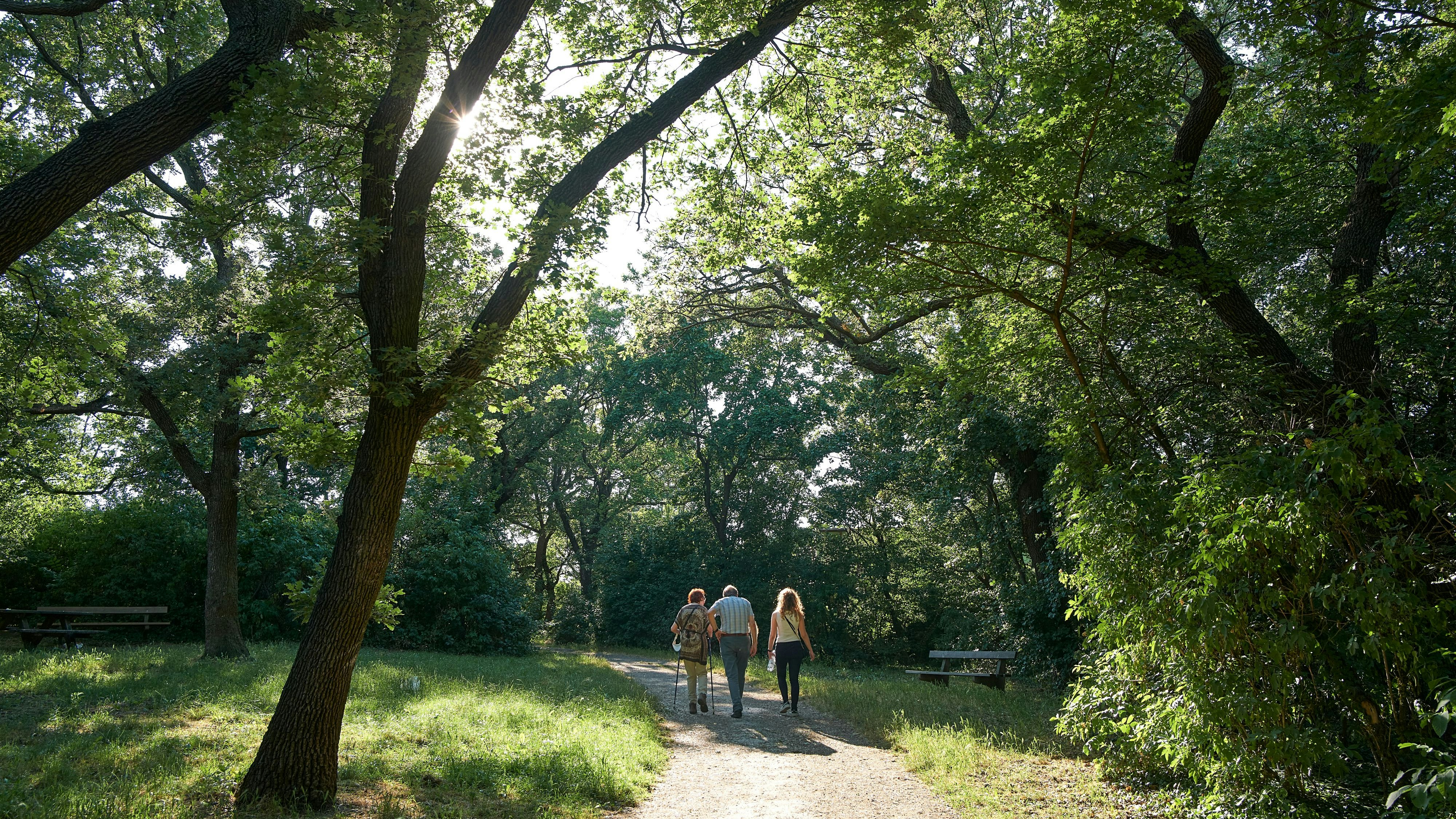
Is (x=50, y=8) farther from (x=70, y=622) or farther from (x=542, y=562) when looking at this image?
(x=542, y=562)

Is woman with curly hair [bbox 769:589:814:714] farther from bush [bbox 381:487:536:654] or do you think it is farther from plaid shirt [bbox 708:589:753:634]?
bush [bbox 381:487:536:654]

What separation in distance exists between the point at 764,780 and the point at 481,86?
20.9 feet

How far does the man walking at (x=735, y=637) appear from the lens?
10695mm

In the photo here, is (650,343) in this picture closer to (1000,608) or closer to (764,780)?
(1000,608)

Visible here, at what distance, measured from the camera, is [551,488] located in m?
36.0

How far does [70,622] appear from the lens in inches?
604

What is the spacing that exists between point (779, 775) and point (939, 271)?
4860 mm

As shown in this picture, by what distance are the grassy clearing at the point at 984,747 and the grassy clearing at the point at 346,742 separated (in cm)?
257

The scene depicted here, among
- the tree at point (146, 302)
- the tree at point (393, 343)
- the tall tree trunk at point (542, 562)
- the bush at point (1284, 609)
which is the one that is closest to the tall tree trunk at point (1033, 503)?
the bush at point (1284, 609)

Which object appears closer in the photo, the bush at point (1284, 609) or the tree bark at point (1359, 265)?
the bush at point (1284, 609)

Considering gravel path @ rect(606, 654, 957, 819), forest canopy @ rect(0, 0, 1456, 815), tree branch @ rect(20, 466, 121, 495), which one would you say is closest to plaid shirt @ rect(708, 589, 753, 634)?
gravel path @ rect(606, 654, 957, 819)

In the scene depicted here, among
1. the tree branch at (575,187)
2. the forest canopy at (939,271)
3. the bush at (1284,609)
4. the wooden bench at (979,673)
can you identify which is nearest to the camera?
the bush at (1284,609)

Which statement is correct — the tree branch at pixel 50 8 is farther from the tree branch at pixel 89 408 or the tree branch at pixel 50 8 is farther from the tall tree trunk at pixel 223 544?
the tree branch at pixel 89 408

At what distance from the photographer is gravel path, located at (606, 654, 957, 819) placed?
19.3 ft
